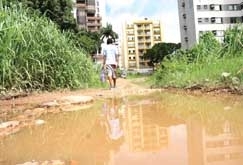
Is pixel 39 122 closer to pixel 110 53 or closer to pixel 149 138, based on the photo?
pixel 149 138

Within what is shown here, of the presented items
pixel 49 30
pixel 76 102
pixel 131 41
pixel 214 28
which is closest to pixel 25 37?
pixel 49 30

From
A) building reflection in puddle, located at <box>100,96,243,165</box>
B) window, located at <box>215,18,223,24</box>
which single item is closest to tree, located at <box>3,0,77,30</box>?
building reflection in puddle, located at <box>100,96,243,165</box>

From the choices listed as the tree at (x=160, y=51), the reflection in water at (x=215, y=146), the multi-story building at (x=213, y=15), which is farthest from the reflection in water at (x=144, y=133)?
the tree at (x=160, y=51)

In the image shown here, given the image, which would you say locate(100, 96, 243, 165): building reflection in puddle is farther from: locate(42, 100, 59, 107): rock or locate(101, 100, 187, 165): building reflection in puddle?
locate(42, 100, 59, 107): rock

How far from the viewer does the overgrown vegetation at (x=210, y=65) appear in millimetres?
8656

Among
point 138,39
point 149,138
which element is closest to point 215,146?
point 149,138

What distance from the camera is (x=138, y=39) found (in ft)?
369

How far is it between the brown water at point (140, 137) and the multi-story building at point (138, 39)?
10365cm

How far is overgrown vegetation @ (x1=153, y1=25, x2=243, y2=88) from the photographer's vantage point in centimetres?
866

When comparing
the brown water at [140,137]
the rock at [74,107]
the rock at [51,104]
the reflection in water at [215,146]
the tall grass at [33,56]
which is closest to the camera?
the reflection in water at [215,146]

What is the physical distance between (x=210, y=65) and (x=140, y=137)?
7.44 m

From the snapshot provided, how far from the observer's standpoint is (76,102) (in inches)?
304

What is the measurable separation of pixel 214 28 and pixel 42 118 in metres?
54.2

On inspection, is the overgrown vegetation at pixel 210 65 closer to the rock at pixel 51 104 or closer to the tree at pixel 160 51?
the rock at pixel 51 104
